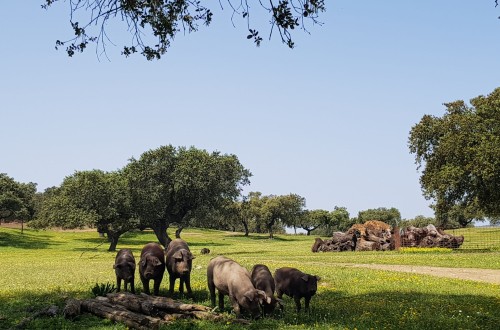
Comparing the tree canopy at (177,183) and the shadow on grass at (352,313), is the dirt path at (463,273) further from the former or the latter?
the tree canopy at (177,183)

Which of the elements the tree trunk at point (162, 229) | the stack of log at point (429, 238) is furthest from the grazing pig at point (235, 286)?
the tree trunk at point (162, 229)

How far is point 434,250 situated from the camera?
46.9 meters

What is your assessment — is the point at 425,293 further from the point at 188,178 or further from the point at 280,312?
the point at 188,178

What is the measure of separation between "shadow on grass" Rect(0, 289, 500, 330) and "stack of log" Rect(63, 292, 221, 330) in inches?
11.2

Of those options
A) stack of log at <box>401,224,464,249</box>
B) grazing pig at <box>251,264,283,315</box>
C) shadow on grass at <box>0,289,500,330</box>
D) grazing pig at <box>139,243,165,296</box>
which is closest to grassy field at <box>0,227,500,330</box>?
shadow on grass at <box>0,289,500,330</box>

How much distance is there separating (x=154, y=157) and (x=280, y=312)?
51.1 metres

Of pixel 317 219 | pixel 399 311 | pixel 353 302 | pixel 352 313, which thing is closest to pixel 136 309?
pixel 352 313

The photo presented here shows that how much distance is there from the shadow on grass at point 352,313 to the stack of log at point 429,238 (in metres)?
34.0

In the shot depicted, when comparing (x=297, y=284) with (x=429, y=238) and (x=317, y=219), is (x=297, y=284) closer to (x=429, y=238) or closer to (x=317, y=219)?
(x=429, y=238)

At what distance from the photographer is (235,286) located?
14.1m

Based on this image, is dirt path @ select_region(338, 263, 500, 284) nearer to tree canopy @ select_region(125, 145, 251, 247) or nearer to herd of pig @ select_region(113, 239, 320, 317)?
herd of pig @ select_region(113, 239, 320, 317)

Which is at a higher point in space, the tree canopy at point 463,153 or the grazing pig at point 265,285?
the tree canopy at point 463,153

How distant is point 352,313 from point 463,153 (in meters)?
36.1

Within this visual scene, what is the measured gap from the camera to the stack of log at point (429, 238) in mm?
50500
